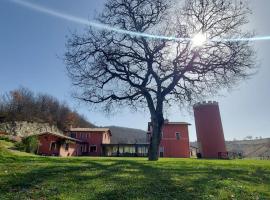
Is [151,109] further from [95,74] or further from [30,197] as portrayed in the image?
[30,197]

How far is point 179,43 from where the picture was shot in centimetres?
2480

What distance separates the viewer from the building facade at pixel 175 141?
221ft

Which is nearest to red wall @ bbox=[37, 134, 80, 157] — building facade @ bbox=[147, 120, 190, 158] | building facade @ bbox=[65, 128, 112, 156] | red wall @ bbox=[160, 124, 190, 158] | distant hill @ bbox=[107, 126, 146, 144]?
building facade @ bbox=[65, 128, 112, 156]

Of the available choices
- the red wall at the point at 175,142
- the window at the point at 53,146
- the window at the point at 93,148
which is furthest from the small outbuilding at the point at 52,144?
the red wall at the point at 175,142

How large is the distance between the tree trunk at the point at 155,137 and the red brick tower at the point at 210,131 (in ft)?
118

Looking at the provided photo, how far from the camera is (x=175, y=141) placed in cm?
6850

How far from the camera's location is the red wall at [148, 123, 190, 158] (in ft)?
221

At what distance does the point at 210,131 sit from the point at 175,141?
1130cm

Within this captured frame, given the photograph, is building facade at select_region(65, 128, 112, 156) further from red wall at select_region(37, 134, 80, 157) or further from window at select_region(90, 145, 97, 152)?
red wall at select_region(37, 134, 80, 157)

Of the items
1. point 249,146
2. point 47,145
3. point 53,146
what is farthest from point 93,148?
point 249,146

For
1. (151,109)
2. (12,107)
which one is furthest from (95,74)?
(12,107)

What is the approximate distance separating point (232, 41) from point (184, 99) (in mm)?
6614

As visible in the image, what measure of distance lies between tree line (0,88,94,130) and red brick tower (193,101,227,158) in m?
38.6

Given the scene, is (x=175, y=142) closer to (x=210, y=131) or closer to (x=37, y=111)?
(x=210, y=131)
